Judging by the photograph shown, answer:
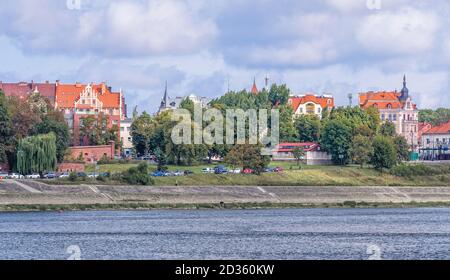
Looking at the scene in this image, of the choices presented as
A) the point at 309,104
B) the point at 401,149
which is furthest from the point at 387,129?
the point at 309,104

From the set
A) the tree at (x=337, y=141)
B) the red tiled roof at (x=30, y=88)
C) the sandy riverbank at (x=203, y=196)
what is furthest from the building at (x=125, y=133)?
the sandy riverbank at (x=203, y=196)

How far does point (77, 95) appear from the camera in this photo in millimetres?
155000

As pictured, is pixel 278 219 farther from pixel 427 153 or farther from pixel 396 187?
pixel 427 153

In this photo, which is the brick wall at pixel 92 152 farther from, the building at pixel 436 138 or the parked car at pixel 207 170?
the building at pixel 436 138

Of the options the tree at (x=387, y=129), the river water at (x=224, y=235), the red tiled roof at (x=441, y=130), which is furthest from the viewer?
the red tiled roof at (x=441, y=130)

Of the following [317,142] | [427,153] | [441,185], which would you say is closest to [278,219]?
[441,185]

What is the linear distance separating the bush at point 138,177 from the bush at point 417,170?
33.3m

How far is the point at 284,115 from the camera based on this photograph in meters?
154

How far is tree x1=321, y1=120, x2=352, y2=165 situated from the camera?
427 ft

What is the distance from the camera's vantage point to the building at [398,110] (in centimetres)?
17575

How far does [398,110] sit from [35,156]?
8558cm

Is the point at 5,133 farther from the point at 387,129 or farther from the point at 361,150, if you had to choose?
the point at 387,129

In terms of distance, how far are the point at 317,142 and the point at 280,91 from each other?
31259 millimetres

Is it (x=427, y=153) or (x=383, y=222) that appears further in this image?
(x=427, y=153)
